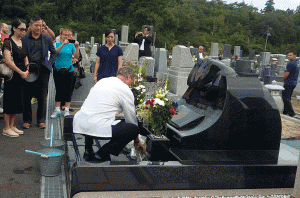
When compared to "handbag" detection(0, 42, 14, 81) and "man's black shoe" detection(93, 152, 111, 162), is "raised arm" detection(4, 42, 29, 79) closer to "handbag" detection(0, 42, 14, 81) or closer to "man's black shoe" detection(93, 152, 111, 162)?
"handbag" detection(0, 42, 14, 81)

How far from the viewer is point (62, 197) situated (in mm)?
3443

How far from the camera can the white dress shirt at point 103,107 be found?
3.55m

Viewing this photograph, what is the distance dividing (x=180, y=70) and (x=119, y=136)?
6357 mm

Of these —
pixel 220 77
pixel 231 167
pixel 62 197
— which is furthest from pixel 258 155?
pixel 62 197

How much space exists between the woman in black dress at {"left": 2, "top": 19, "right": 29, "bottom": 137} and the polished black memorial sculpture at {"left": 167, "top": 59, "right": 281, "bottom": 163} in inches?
95.9

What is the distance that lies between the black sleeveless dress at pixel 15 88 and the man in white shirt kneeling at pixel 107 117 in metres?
1.97

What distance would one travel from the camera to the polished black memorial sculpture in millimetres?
4348

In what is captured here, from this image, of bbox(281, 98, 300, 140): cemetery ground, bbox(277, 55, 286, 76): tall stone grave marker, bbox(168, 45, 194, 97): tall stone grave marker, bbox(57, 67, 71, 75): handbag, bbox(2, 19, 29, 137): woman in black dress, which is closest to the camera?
bbox(2, 19, 29, 137): woman in black dress

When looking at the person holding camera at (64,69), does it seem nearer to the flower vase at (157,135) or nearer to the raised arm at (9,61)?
the raised arm at (9,61)

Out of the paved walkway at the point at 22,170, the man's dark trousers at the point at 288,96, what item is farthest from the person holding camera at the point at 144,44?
the paved walkway at the point at 22,170

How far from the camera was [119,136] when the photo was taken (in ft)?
12.0

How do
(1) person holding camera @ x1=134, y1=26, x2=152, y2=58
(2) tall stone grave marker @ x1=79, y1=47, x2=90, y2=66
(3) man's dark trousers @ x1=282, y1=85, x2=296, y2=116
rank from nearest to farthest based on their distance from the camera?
(3) man's dark trousers @ x1=282, y1=85, x2=296, y2=116 < (1) person holding camera @ x1=134, y1=26, x2=152, y2=58 < (2) tall stone grave marker @ x1=79, y1=47, x2=90, y2=66

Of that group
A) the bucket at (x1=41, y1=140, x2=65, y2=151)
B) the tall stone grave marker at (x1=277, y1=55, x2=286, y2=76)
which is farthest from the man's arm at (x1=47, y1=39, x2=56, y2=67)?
the tall stone grave marker at (x1=277, y1=55, x2=286, y2=76)

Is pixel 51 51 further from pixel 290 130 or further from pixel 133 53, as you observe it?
pixel 133 53
